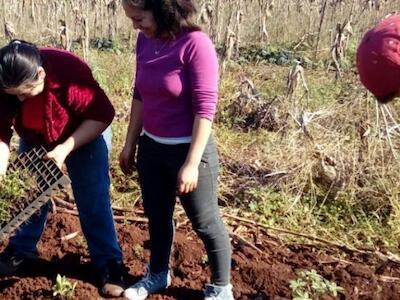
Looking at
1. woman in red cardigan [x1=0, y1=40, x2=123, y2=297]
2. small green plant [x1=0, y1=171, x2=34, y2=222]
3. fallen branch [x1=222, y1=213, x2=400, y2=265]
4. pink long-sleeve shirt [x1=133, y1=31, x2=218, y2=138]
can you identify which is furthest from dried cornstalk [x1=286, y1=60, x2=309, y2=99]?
small green plant [x1=0, y1=171, x2=34, y2=222]

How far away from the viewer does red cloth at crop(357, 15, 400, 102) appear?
138 centimetres

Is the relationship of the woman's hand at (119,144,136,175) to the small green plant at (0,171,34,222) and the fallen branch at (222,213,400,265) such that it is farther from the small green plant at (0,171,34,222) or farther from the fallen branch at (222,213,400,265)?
the fallen branch at (222,213,400,265)

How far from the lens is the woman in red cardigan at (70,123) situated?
2.28m

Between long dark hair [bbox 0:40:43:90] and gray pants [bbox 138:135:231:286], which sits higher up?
long dark hair [bbox 0:40:43:90]

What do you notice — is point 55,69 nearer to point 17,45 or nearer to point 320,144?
point 17,45

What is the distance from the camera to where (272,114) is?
17.3ft

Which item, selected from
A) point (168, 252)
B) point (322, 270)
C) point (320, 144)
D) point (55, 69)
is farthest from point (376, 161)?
point (55, 69)

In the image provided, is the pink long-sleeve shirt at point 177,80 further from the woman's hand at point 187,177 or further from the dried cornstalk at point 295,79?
the dried cornstalk at point 295,79

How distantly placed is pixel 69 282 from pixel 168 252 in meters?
0.50

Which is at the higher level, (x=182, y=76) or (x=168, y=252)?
(x=182, y=76)

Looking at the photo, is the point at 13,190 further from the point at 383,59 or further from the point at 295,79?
the point at 295,79

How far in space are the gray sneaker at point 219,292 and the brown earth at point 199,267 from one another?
174 millimetres

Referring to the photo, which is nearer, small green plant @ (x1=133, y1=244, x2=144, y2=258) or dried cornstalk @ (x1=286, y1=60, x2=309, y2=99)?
small green plant @ (x1=133, y1=244, x2=144, y2=258)

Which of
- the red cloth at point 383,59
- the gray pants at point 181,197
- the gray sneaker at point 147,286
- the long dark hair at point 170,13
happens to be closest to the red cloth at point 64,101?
the gray pants at point 181,197
